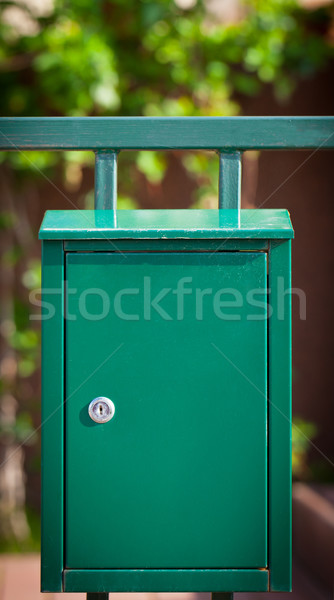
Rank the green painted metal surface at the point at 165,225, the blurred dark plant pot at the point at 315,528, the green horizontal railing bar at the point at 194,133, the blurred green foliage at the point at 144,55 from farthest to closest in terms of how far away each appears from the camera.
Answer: the blurred green foliage at the point at 144,55, the blurred dark plant pot at the point at 315,528, the green horizontal railing bar at the point at 194,133, the green painted metal surface at the point at 165,225

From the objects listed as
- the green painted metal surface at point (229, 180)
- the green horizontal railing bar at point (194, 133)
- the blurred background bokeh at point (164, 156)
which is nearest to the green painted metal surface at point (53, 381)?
the green horizontal railing bar at point (194, 133)

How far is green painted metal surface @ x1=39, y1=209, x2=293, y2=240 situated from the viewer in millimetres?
1290

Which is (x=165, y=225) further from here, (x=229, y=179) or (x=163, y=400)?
(x=163, y=400)

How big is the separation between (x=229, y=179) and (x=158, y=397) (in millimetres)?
578

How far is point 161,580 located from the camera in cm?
132

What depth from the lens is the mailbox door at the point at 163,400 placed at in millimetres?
1308

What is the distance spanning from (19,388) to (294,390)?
1660mm

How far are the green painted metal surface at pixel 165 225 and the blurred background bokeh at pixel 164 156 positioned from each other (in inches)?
68.6

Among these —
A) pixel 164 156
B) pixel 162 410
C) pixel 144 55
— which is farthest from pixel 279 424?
pixel 144 55

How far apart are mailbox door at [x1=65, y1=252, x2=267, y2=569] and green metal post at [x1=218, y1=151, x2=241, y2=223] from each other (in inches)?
9.4

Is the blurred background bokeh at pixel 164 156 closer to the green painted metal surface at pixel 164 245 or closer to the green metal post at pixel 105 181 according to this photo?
the green metal post at pixel 105 181

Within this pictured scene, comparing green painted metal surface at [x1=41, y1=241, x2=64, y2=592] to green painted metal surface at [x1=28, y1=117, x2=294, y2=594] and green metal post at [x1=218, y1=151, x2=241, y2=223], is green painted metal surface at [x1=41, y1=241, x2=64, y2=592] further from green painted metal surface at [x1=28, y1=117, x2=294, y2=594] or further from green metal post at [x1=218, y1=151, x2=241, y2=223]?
green metal post at [x1=218, y1=151, x2=241, y2=223]

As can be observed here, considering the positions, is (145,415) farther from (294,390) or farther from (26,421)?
(294,390)

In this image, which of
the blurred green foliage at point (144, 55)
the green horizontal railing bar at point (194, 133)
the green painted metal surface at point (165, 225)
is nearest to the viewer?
the green painted metal surface at point (165, 225)
